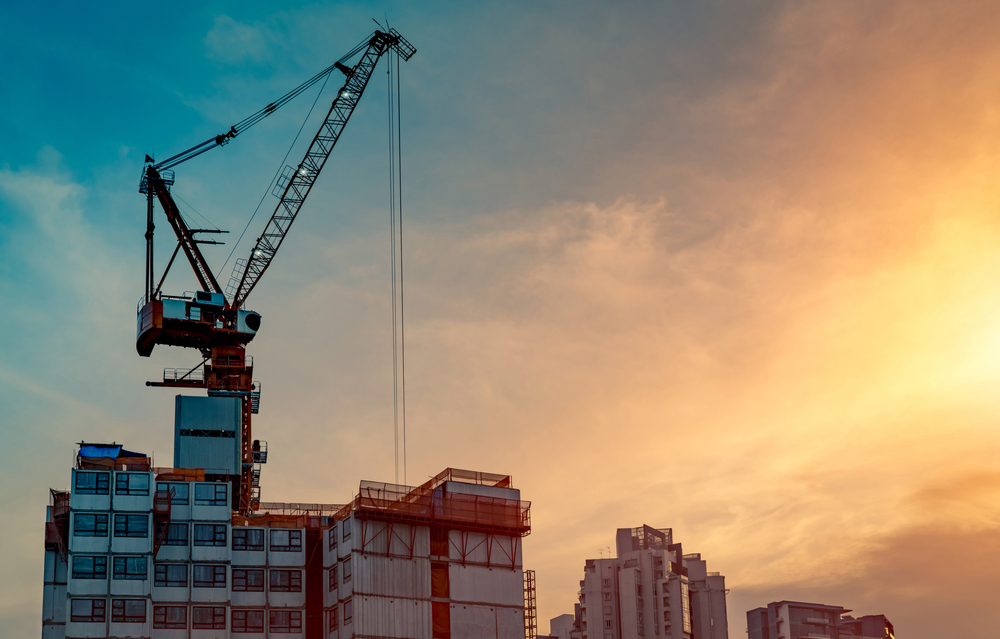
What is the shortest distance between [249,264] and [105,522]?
226 ft

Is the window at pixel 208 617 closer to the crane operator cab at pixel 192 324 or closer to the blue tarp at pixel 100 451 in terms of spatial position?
the blue tarp at pixel 100 451

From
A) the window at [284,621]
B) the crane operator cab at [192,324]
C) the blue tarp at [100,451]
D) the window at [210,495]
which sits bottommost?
the window at [284,621]

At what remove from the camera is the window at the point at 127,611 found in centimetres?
12888

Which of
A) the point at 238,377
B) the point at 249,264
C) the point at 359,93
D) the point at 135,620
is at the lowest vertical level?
the point at 135,620

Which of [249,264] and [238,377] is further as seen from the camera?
[249,264]

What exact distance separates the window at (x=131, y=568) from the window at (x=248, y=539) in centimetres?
1119

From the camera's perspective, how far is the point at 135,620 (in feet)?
424

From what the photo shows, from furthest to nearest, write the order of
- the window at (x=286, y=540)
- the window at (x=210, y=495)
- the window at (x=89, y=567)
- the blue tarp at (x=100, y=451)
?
the window at (x=286, y=540), the window at (x=210, y=495), the blue tarp at (x=100, y=451), the window at (x=89, y=567)

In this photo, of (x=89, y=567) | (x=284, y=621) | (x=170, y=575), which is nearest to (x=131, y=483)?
(x=89, y=567)

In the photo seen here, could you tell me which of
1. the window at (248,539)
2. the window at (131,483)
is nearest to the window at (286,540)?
the window at (248,539)

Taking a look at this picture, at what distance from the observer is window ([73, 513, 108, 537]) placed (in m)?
130

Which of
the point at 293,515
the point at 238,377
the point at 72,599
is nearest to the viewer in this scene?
the point at 72,599

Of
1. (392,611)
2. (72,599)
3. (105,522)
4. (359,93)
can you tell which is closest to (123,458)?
(105,522)

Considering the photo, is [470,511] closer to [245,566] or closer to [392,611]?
[392,611]
